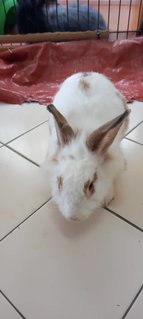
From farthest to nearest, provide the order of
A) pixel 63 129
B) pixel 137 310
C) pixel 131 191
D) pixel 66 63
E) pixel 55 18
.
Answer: pixel 55 18 → pixel 66 63 → pixel 131 191 → pixel 63 129 → pixel 137 310

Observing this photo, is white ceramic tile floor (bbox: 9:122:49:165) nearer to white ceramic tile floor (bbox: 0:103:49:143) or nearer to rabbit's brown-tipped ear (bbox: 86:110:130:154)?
white ceramic tile floor (bbox: 0:103:49:143)

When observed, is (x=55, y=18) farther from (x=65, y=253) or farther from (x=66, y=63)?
(x=65, y=253)

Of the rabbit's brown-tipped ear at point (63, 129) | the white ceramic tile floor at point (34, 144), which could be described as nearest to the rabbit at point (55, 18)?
the white ceramic tile floor at point (34, 144)

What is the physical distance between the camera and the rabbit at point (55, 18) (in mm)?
2326

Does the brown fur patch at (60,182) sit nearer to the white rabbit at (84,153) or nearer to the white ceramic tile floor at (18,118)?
the white rabbit at (84,153)

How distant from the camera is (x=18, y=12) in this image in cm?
234

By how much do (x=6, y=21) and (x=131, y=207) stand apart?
2178 millimetres

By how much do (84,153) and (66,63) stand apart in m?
1.40

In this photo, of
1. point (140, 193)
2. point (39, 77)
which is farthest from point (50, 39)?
point (140, 193)

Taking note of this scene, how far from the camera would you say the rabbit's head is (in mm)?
836

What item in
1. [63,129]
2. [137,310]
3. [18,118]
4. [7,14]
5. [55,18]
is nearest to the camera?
[137,310]

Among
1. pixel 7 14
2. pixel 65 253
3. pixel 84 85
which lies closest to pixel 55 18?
pixel 7 14

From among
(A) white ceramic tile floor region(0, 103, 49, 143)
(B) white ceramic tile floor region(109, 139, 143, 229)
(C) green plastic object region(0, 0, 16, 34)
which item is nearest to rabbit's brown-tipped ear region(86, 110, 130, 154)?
(B) white ceramic tile floor region(109, 139, 143, 229)

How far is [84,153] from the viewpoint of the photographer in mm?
898
